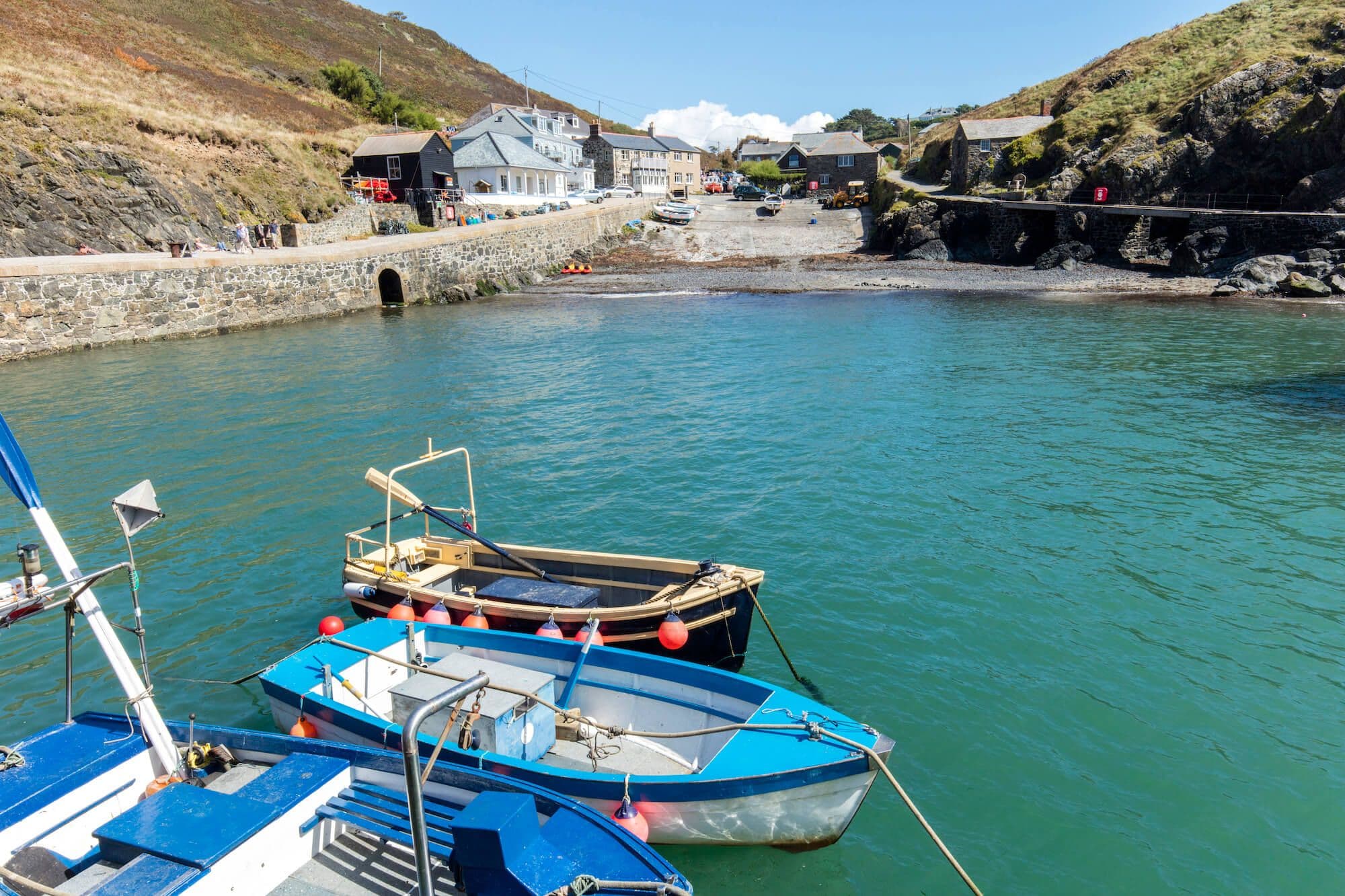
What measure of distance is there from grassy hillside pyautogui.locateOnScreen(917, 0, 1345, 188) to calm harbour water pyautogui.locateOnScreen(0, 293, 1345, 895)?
27470 mm

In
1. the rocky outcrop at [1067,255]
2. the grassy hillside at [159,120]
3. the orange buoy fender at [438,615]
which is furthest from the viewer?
the rocky outcrop at [1067,255]

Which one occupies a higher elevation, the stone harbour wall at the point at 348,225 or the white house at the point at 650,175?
the white house at the point at 650,175

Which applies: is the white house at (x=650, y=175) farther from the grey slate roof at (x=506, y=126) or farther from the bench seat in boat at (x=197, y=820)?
the bench seat in boat at (x=197, y=820)

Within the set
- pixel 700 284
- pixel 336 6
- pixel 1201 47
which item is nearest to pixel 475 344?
pixel 700 284

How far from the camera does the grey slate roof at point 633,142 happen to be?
3708 inches

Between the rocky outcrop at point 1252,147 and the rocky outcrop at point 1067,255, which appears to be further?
the rocky outcrop at point 1067,255

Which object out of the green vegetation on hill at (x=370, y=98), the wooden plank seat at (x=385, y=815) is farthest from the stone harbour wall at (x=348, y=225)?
the wooden plank seat at (x=385, y=815)

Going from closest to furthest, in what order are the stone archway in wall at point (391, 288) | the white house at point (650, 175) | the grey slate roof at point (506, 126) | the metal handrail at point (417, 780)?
the metal handrail at point (417, 780)
the stone archway in wall at point (391, 288)
the grey slate roof at point (506, 126)
the white house at point (650, 175)

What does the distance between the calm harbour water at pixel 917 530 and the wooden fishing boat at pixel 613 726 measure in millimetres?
847

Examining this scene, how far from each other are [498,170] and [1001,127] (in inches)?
1596

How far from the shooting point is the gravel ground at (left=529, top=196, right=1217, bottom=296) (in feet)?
155

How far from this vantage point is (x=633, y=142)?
96.9m

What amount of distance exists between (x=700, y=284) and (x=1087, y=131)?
100 feet

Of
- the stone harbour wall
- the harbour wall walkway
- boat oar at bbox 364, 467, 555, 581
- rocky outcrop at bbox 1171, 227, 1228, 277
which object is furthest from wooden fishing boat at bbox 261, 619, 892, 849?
rocky outcrop at bbox 1171, 227, 1228, 277
